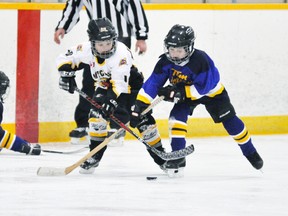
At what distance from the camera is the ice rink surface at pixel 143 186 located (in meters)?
5.03

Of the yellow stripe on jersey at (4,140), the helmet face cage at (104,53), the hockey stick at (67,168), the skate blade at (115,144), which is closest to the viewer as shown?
the hockey stick at (67,168)

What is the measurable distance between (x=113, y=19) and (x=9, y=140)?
1.27 meters

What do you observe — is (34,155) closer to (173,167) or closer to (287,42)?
(173,167)

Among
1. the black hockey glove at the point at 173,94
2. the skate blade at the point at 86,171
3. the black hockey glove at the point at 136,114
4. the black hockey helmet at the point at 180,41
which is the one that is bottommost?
the skate blade at the point at 86,171

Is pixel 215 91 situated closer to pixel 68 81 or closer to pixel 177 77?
pixel 177 77

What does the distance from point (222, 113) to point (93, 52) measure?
791 millimetres

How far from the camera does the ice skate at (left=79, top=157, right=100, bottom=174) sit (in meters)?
6.20

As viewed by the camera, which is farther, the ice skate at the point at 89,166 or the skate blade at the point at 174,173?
the ice skate at the point at 89,166

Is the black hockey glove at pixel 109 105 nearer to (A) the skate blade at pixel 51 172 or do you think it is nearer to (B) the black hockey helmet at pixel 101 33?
(B) the black hockey helmet at pixel 101 33

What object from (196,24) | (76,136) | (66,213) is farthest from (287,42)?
(66,213)

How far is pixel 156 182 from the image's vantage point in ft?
19.4

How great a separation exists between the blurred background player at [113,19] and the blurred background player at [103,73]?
3.69ft

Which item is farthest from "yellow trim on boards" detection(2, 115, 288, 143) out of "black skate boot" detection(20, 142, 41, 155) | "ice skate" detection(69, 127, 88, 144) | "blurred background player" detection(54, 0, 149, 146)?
"black skate boot" detection(20, 142, 41, 155)

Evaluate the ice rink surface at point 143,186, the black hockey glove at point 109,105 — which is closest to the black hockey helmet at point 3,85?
the ice rink surface at point 143,186
